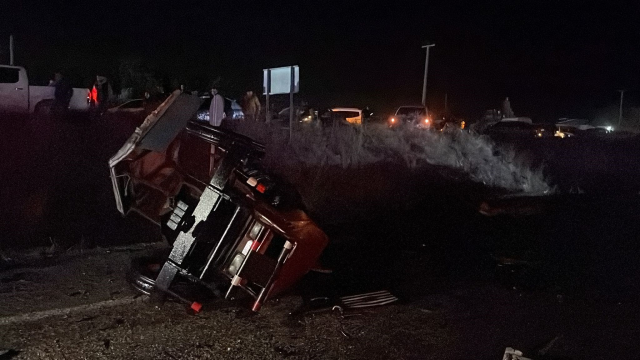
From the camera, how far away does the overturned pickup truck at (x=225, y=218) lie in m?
5.43

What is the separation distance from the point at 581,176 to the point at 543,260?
42.5 ft

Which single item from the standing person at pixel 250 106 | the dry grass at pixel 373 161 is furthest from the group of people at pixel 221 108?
the dry grass at pixel 373 161

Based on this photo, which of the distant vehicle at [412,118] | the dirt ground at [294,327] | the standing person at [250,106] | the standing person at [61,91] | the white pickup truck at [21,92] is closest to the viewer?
the dirt ground at [294,327]

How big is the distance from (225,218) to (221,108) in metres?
8.13

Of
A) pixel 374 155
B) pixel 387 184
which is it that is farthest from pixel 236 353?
pixel 374 155

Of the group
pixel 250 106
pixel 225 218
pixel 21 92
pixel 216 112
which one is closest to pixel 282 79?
pixel 216 112

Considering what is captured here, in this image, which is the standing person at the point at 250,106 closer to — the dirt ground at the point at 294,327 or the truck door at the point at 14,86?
the truck door at the point at 14,86

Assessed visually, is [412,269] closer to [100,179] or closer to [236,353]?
[236,353]

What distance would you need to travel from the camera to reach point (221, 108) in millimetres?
13375

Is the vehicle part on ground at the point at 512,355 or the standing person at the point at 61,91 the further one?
the standing person at the point at 61,91

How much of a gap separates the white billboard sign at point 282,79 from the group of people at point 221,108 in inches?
43.0

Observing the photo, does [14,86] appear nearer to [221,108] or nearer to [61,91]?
[61,91]

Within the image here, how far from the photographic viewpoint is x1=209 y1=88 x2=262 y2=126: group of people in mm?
13164

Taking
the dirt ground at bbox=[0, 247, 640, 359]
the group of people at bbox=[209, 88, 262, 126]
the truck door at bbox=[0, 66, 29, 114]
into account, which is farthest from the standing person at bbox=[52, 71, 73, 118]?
the dirt ground at bbox=[0, 247, 640, 359]
